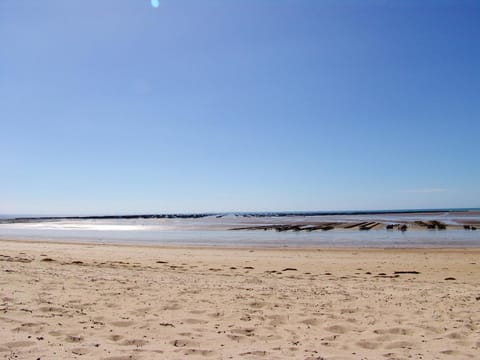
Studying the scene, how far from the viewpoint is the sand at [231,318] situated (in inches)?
225

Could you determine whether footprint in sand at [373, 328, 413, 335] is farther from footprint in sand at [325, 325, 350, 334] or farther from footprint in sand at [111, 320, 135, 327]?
footprint in sand at [111, 320, 135, 327]

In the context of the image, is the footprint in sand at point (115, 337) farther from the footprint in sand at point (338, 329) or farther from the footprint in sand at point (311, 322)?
the footprint in sand at point (338, 329)

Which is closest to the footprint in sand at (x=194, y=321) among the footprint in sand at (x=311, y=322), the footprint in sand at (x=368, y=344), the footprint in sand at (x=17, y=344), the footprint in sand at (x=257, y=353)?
the footprint in sand at (x=257, y=353)

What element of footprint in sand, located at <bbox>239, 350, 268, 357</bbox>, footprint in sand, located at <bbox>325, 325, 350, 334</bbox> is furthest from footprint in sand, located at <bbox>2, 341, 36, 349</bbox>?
footprint in sand, located at <bbox>325, 325, 350, 334</bbox>

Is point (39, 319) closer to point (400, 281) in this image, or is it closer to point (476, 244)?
point (400, 281)

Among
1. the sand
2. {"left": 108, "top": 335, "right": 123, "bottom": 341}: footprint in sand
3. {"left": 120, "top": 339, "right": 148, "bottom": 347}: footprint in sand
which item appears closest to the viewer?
the sand

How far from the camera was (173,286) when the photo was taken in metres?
10.6

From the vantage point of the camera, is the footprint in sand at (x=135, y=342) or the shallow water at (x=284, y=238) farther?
the shallow water at (x=284, y=238)

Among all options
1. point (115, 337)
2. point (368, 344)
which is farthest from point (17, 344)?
point (368, 344)

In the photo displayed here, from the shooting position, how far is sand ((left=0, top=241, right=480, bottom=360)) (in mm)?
5711

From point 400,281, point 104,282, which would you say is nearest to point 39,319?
point 104,282

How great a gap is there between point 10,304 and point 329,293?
23.9 feet

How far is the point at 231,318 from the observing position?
24.5ft

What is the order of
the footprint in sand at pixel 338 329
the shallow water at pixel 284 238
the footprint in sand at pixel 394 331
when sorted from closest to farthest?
the footprint in sand at pixel 394 331 < the footprint in sand at pixel 338 329 < the shallow water at pixel 284 238
